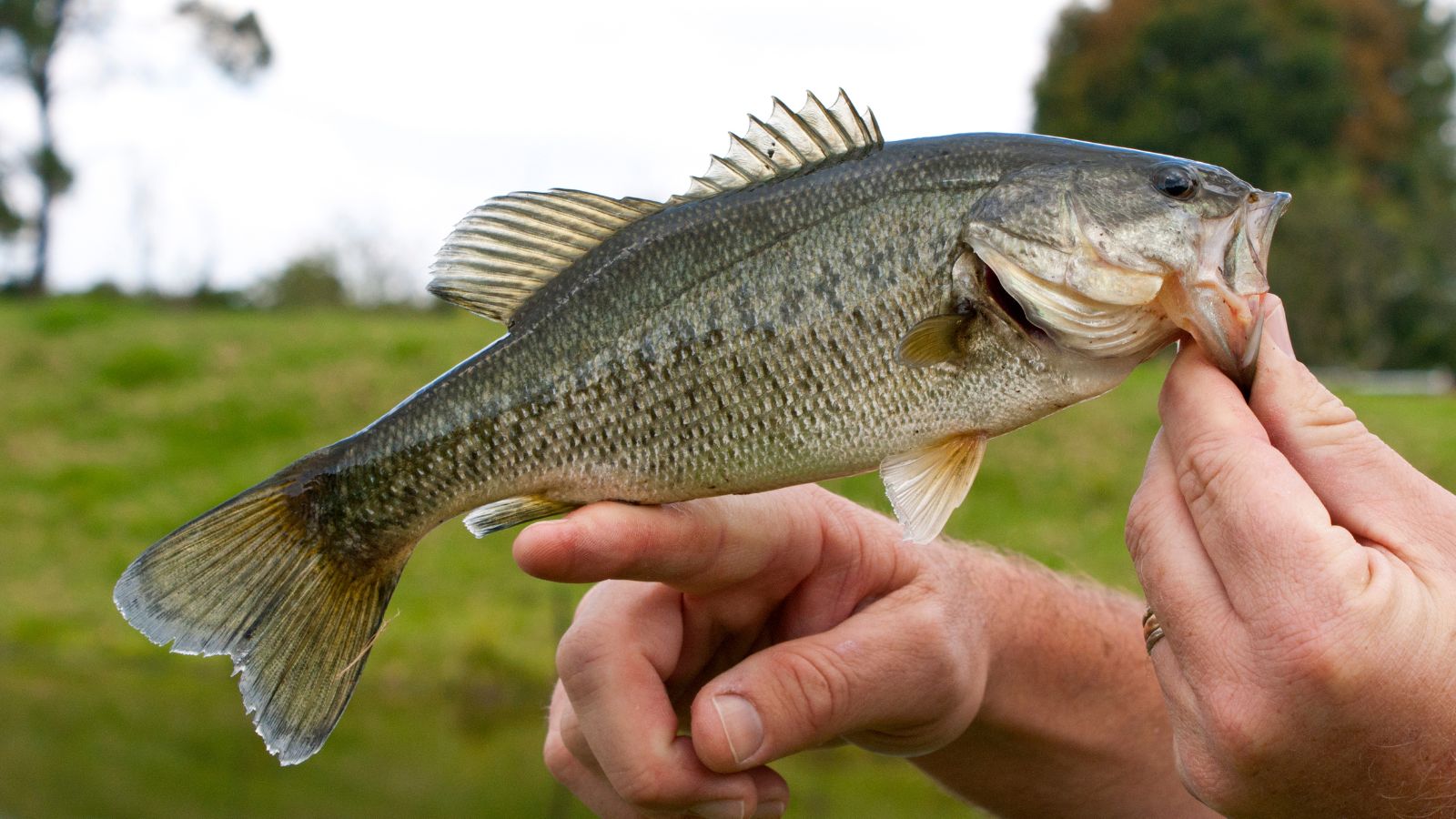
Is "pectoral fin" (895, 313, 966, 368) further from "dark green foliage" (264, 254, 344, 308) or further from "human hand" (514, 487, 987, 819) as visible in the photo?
"dark green foliage" (264, 254, 344, 308)

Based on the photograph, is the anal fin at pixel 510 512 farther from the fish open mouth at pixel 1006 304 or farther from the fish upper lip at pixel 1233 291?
the fish upper lip at pixel 1233 291

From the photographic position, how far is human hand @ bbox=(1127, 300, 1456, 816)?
5.43ft

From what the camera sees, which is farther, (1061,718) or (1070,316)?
(1061,718)

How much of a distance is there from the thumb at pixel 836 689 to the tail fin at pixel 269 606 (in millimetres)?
618

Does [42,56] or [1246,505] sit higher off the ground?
[1246,505]

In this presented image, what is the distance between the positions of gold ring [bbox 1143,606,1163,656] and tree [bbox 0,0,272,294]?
22144mm

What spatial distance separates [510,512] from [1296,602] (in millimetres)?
1160

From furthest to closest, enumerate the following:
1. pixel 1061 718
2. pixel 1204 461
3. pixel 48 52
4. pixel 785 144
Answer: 1. pixel 48 52
2. pixel 1061 718
3. pixel 785 144
4. pixel 1204 461

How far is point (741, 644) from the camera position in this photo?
2.71 meters

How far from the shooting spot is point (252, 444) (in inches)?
549

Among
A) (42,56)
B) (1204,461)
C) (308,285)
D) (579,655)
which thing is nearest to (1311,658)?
(1204,461)

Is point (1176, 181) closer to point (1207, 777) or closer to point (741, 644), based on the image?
point (1207, 777)

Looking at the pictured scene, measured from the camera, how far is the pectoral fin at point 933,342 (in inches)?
73.9

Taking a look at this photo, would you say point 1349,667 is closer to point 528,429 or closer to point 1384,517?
point 1384,517
